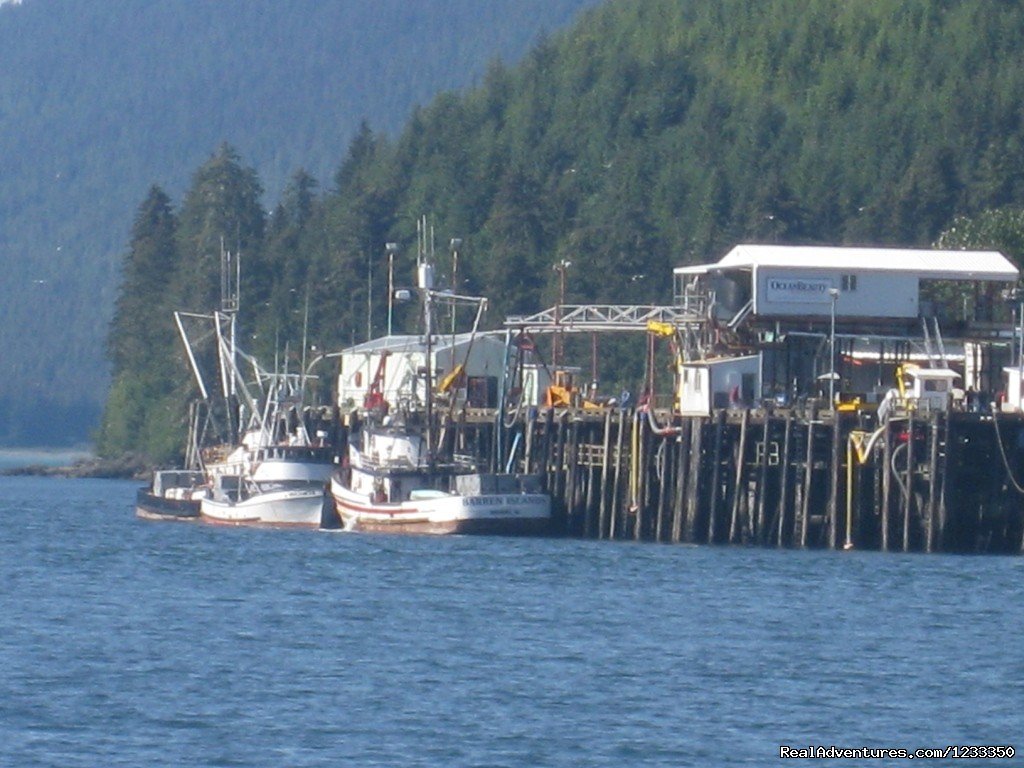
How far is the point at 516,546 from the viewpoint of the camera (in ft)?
208

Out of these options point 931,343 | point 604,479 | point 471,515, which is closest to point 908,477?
point 604,479

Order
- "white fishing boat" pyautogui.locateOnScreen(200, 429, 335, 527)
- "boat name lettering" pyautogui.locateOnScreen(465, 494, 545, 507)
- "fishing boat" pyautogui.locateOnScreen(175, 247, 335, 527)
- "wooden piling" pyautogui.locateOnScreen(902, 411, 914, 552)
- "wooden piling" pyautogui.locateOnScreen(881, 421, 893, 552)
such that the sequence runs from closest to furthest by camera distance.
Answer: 1. "wooden piling" pyautogui.locateOnScreen(902, 411, 914, 552)
2. "wooden piling" pyautogui.locateOnScreen(881, 421, 893, 552)
3. "boat name lettering" pyautogui.locateOnScreen(465, 494, 545, 507)
4. "white fishing boat" pyautogui.locateOnScreen(200, 429, 335, 527)
5. "fishing boat" pyautogui.locateOnScreen(175, 247, 335, 527)

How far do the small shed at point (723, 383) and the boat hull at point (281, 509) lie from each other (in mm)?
12617

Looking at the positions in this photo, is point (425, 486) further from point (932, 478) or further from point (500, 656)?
point (500, 656)

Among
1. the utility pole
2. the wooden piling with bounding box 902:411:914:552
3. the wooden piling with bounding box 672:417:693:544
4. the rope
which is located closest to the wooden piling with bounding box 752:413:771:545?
the wooden piling with bounding box 672:417:693:544

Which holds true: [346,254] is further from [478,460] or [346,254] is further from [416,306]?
[478,460]

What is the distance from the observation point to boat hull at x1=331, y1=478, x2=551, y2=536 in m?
65.1

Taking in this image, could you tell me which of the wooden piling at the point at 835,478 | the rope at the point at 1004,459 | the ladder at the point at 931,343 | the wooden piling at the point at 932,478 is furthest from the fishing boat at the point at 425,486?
the rope at the point at 1004,459

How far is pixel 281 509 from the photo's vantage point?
73.8 metres

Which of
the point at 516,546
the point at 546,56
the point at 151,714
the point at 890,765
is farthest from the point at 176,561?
the point at 546,56

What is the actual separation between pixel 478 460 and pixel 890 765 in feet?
130

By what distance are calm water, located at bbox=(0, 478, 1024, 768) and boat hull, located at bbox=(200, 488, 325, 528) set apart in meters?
11.0

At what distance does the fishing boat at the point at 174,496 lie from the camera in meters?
80.3

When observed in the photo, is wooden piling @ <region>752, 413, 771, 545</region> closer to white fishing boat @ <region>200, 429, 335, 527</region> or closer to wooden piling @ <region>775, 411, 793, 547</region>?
wooden piling @ <region>775, 411, 793, 547</region>
